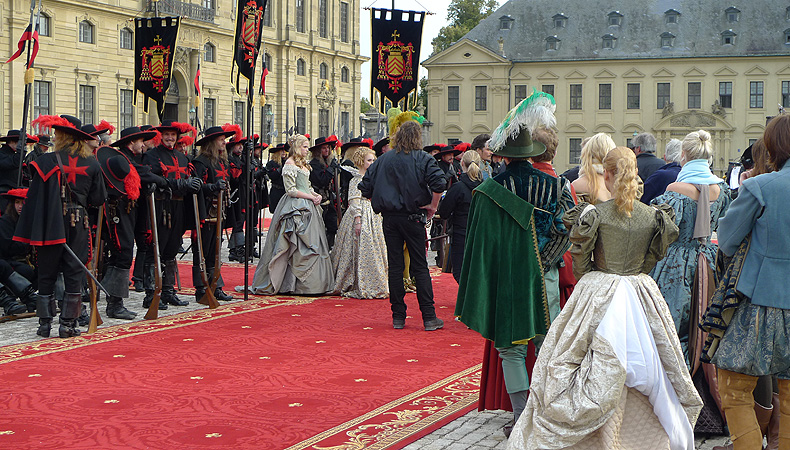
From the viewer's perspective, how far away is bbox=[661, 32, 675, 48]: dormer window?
51.1 m

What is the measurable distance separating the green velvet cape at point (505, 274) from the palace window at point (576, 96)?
49.5 m

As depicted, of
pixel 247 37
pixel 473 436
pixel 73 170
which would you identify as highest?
pixel 247 37

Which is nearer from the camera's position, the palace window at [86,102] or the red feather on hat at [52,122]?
the red feather on hat at [52,122]

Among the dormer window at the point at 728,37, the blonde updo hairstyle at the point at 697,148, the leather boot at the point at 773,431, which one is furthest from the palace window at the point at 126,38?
the leather boot at the point at 773,431

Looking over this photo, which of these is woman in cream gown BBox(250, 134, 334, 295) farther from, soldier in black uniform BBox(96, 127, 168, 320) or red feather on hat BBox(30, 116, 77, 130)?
red feather on hat BBox(30, 116, 77, 130)

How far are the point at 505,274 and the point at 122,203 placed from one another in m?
4.86

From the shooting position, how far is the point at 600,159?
16.8ft

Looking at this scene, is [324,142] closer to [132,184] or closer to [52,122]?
[132,184]

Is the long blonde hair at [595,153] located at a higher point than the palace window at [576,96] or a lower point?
lower

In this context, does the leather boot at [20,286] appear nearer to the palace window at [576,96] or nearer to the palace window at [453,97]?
the palace window at [576,96]

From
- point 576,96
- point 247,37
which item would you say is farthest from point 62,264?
point 576,96

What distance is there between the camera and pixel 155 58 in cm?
1477

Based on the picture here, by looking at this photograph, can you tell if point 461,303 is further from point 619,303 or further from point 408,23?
point 408,23

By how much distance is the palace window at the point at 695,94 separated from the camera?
5112 centimetres
